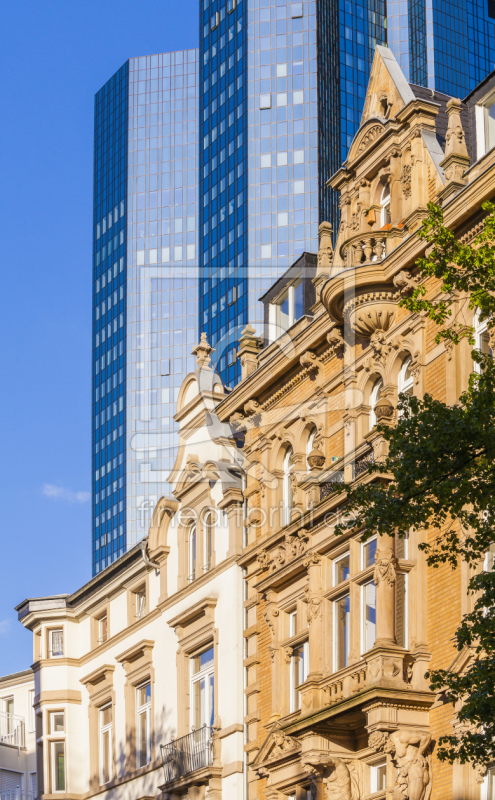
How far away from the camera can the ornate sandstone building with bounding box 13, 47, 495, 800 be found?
2912cm

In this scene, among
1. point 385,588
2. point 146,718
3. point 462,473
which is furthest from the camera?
point 146,718

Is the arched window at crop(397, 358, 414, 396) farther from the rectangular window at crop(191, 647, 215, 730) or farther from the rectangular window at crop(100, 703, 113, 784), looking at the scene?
the rectangular window at crop(100, 703, 113, 784)

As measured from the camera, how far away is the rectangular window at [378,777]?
98.0 feet

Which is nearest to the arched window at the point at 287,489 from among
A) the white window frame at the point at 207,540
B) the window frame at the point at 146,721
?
the white window frame at the point at 207,540

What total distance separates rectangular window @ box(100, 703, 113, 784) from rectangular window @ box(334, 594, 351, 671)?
15.9m

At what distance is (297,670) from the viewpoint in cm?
3472

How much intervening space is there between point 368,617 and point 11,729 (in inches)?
1504

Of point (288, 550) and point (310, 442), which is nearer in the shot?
point (288, 550)

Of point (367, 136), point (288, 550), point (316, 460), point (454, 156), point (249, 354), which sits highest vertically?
point (367, 136)

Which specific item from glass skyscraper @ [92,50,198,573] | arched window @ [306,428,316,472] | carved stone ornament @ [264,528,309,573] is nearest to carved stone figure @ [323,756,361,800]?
carved stone ornament @ [264,528,309,573]

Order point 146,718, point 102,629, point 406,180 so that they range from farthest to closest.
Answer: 1. point 102,629
2. point 146,718
3. point 406,180

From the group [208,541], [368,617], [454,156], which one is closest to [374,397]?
[368,617]

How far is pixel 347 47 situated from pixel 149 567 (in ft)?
339

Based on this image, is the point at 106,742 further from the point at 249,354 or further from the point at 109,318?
the point at 109,318
